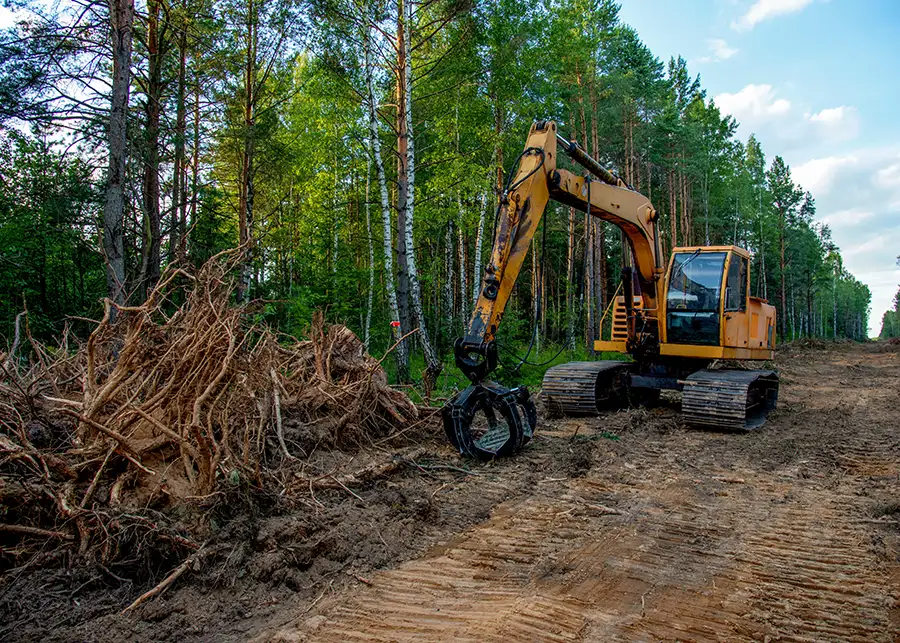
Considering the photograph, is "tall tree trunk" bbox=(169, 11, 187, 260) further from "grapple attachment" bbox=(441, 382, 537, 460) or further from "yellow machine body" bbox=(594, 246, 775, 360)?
"yellow machine body" bbox=(594, 246, 775, 360)

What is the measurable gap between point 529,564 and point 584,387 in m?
5.63

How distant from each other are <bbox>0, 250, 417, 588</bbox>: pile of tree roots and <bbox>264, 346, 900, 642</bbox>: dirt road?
1.27m

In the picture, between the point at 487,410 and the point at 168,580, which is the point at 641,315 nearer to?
the point at 487,410

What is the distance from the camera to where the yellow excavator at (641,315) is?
255 inches

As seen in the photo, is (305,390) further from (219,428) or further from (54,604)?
(54,604)

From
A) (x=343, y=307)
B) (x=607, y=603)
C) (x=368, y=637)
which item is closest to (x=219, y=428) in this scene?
(x=368, y=637)

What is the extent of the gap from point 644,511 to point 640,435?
3279mm

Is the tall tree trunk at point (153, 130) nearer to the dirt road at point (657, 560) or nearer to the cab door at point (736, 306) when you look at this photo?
the dirt road at point (657, 560)

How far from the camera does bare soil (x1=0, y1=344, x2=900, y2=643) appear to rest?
2.87m

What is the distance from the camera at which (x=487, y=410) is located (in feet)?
20.9

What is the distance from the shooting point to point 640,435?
25.7 ft

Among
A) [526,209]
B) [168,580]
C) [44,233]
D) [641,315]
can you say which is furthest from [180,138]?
[168,580]

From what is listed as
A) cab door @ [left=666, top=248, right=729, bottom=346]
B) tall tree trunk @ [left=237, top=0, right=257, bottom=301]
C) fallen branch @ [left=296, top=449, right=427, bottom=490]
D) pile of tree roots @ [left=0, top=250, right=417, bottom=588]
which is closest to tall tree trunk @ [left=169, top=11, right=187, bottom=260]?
tall tree trunk @ [left=237, top=0, right=257, bottom=301]

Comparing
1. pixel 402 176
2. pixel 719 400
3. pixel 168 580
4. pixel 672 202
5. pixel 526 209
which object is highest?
pixel 672 202
